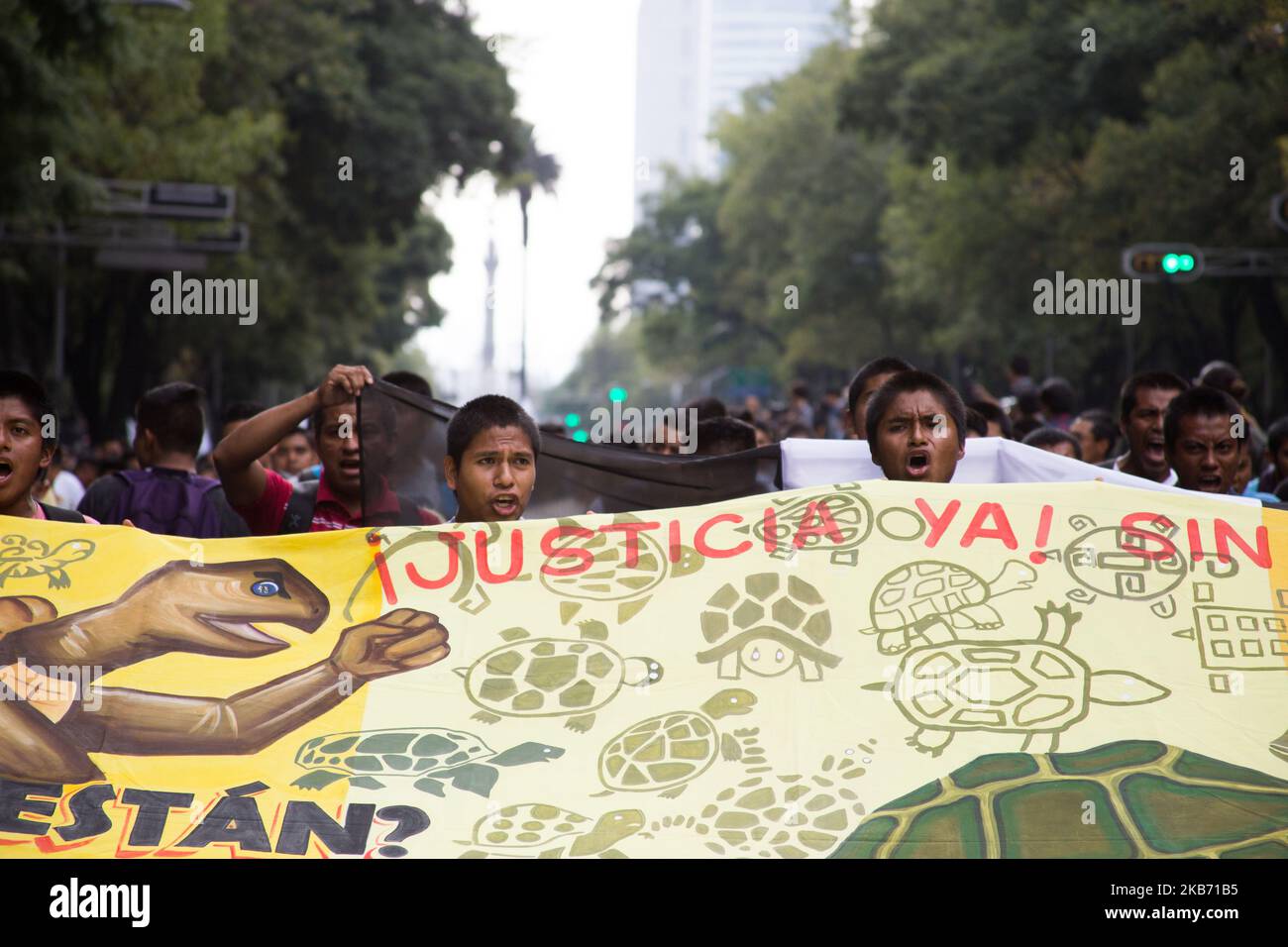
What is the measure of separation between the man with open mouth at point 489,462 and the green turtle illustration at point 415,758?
1120 mm

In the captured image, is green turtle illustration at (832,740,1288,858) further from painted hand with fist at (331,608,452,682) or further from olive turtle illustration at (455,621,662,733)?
painted hand with fist at (331,608,452,682)

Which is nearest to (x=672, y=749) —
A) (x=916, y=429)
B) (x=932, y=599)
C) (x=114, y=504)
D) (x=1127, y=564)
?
(x=932, y=599)

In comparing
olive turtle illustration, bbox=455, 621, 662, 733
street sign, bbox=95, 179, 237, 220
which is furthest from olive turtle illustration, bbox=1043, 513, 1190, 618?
street sign, bbox=95, 179, 237, 220

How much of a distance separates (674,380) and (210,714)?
103506 mm

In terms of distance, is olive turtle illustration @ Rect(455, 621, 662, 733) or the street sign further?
the street sign

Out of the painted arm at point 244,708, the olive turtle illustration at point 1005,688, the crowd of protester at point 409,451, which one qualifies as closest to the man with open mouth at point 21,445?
the crowd of protester at point 409,451

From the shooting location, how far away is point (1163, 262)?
2370 centimetres

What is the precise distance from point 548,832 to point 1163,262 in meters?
21.2

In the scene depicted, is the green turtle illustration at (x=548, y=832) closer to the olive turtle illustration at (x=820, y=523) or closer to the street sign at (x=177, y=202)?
the olive turtle illustration at (x=820, y=523)

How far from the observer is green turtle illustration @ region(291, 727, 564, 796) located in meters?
4.27

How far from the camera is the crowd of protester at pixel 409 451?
5.56 m

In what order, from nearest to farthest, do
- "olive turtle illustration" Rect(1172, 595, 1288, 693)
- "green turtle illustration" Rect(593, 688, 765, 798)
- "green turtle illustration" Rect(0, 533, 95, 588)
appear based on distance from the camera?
"green turtle illustration" Rect(593, 688, 765, 798), "olive turtle illustration" Rect(1172, 595, 1288, 693), "green turtle illustration" Rect(0, 533, 95, 588)

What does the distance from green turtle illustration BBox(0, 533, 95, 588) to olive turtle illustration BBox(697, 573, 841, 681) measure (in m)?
1.81

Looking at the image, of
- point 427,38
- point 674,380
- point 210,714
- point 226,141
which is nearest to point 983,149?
point 427,38
